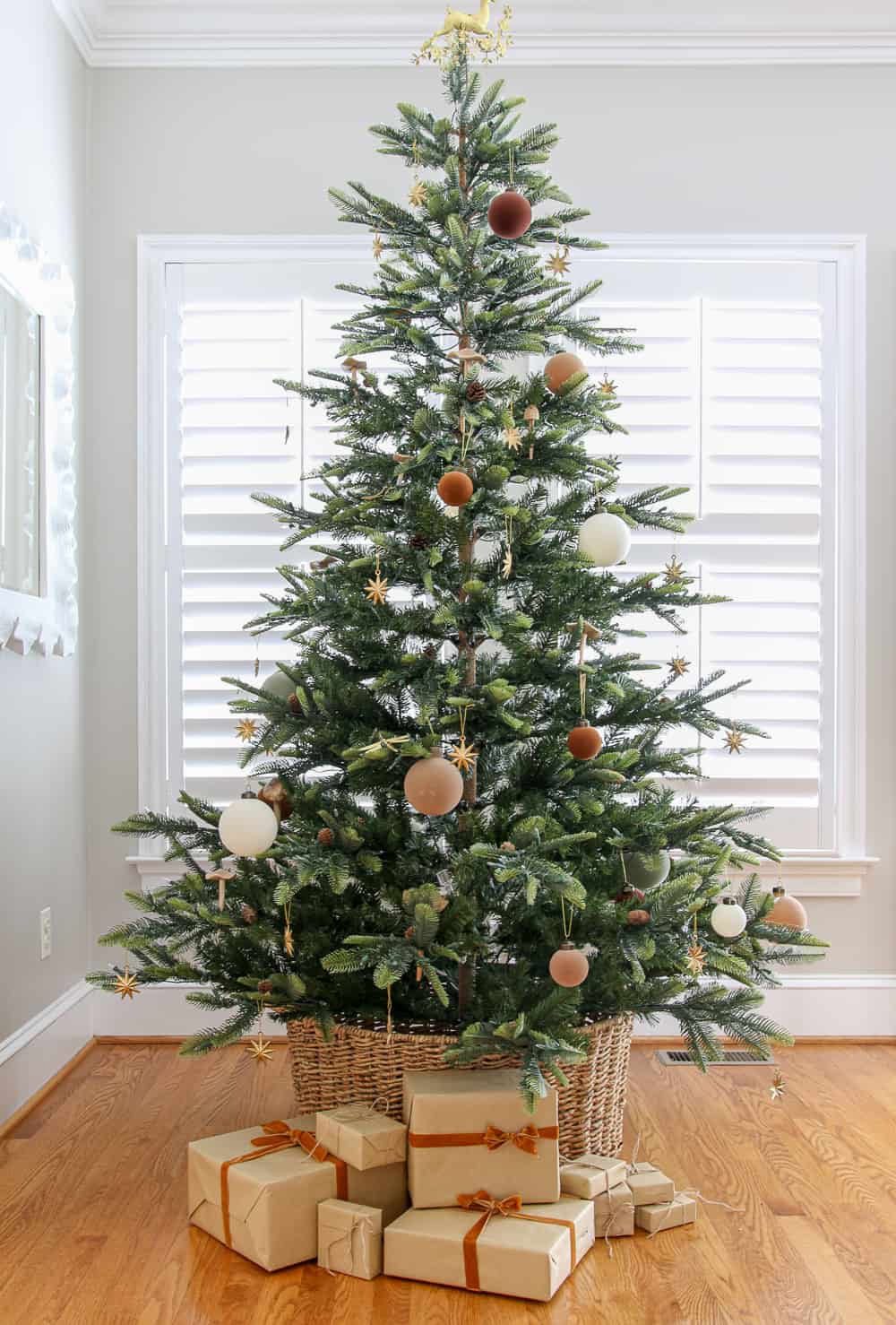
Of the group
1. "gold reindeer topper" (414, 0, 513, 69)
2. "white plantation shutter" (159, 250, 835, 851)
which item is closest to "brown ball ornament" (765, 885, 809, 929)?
"white plantation shutter" (159, 250, 835, 851)

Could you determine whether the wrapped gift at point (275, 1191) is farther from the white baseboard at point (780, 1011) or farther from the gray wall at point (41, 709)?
the white baseboard at point (780, 1011)

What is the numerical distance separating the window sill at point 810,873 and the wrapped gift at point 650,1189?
1.18 m

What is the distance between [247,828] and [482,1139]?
67cm

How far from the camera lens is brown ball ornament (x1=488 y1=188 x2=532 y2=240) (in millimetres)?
2096

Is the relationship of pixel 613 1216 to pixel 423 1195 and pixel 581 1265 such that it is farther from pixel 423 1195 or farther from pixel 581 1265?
pixel 423 1195

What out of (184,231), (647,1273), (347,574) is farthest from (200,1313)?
(184,231)

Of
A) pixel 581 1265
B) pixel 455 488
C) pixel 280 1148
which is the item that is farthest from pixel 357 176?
pixel 581 1265

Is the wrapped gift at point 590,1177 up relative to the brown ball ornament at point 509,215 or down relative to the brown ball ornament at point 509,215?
down

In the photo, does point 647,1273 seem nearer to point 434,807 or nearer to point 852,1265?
A: point 852,1265

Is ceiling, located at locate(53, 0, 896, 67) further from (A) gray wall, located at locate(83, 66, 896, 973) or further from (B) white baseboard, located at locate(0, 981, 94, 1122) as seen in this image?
(B) white baseboard, located at locate(0, 981, 94, 1122)

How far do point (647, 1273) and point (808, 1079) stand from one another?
3.63 feet

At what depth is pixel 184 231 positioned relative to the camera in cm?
317

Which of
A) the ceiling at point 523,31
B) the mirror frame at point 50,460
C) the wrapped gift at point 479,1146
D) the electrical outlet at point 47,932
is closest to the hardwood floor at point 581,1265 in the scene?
the wrapped gift at point 479,1146

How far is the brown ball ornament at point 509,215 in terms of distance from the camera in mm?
2096
